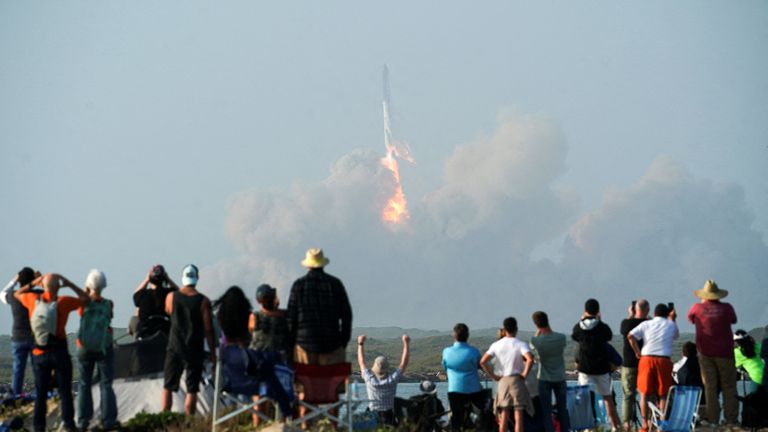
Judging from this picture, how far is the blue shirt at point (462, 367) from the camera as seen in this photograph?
15461mm

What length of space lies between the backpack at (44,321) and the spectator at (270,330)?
2459 mm

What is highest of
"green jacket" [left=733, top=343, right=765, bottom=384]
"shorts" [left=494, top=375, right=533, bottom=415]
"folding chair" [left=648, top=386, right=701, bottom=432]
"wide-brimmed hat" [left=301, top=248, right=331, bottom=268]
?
"wide-brimmed hat" [left=301, top=248, right=331, bottom=268]

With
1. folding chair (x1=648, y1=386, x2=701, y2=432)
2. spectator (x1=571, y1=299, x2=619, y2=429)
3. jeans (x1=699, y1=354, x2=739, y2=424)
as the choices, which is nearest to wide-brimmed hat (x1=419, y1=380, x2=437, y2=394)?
spectator (x1=571, y1=299, x2=619, y2=429)

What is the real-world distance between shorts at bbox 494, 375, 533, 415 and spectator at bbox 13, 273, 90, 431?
5813 mm

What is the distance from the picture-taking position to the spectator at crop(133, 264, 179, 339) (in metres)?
15.3

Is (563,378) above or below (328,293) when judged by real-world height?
below

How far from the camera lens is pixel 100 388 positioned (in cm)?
1434

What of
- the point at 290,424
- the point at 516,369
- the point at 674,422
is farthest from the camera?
the point at 674,422

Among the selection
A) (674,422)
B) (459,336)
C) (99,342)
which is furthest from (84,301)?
(674,422)

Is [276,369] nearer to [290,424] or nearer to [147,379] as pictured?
[290,424]

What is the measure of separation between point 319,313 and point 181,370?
2.16 metres

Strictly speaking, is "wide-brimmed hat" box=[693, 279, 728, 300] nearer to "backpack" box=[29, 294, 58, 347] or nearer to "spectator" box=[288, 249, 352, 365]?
"spectator" box=[288, 249, 352, 365]

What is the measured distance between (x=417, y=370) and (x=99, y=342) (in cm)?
13144

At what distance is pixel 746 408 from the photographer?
17672 mm
